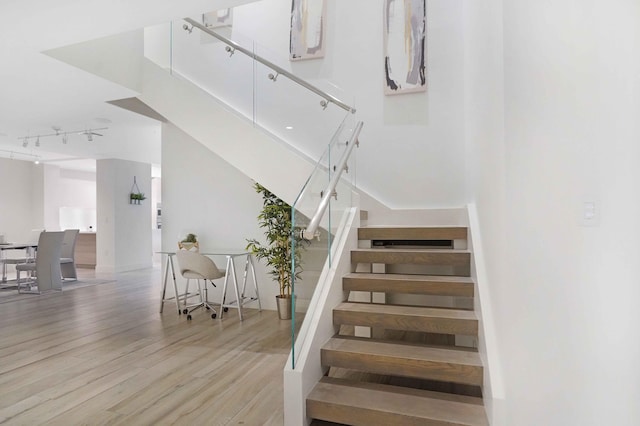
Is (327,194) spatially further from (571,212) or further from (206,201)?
(206,201)

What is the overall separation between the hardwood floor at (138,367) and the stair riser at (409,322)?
0.72 meters

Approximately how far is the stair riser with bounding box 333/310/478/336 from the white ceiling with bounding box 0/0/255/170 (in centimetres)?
233

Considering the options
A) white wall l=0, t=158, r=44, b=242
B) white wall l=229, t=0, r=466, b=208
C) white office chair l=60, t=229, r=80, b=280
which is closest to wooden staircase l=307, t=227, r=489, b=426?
white wall l=229, t=0, r=466, b=208

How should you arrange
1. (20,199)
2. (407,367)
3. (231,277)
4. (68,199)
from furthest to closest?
(68,199) → (20,199) → (231,277) → (407,367)

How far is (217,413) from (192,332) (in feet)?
6.56

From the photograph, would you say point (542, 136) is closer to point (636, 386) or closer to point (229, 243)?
point (636, 386)

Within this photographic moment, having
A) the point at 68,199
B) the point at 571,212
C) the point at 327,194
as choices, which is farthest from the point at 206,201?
the point at 68,199

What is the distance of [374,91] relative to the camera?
17.0 feet

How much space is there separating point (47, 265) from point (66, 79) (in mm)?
4267

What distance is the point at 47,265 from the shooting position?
6992 millimetres

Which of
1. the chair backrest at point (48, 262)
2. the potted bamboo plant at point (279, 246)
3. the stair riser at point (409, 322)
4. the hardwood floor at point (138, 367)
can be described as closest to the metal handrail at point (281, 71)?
the potted bamboo plant at point (279, 246)

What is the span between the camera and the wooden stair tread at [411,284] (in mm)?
2953

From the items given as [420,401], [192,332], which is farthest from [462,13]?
[192,332]

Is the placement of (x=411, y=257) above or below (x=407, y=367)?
above
